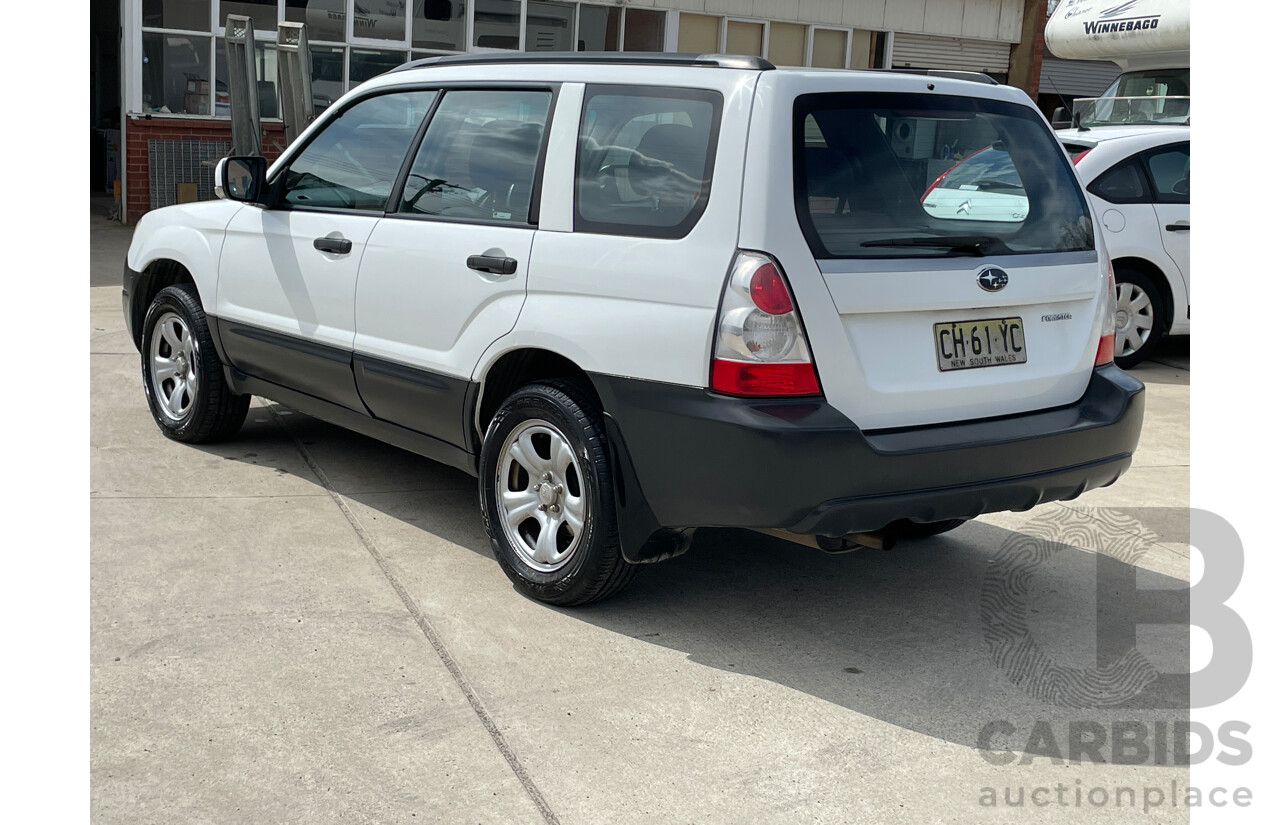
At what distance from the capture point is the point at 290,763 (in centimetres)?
318

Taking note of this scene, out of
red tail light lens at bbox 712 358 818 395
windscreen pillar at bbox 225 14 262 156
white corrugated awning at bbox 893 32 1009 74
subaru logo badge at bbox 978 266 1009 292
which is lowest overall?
red tail light lens at bbox 712 358 818 395

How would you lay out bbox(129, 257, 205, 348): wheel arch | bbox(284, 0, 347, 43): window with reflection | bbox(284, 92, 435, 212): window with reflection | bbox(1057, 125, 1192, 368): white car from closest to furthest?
bbox(284, 92, 435, 212): window with reflection → bbox(129, 257, 205, 348): wheel arch → bbox(1057, 125, 1192, 368): white car → bbox(284, 0, 347, 43): window with reflection

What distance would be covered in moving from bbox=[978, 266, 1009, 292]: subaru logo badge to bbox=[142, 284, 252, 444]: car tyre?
361cm

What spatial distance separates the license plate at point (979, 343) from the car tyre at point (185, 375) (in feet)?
11.6

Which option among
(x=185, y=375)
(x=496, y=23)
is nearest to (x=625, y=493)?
(x=185, y=375)

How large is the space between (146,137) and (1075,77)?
18313 mm

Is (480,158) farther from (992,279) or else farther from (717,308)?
(992,279)

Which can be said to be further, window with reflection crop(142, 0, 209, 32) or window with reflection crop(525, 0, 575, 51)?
window with reflection crop(525, 0, 575, 51)

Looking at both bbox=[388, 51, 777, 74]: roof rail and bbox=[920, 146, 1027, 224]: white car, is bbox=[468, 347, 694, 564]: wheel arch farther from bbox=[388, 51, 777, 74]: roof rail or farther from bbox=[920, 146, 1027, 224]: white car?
bbox=[920, 146, 1027, 224]: white car

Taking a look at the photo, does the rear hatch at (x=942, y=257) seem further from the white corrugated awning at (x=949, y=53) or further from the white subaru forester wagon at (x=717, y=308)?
the white corrugated awning at (x=949, y=53)

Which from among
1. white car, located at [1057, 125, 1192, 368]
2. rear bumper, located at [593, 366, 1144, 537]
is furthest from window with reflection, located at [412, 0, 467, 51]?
rear bumper, located at [593, 366, 1144, 537]

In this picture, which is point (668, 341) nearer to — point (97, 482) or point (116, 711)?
point (116, 711)

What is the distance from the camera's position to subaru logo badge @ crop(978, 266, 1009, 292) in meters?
3.88

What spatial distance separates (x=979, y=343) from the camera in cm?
391
